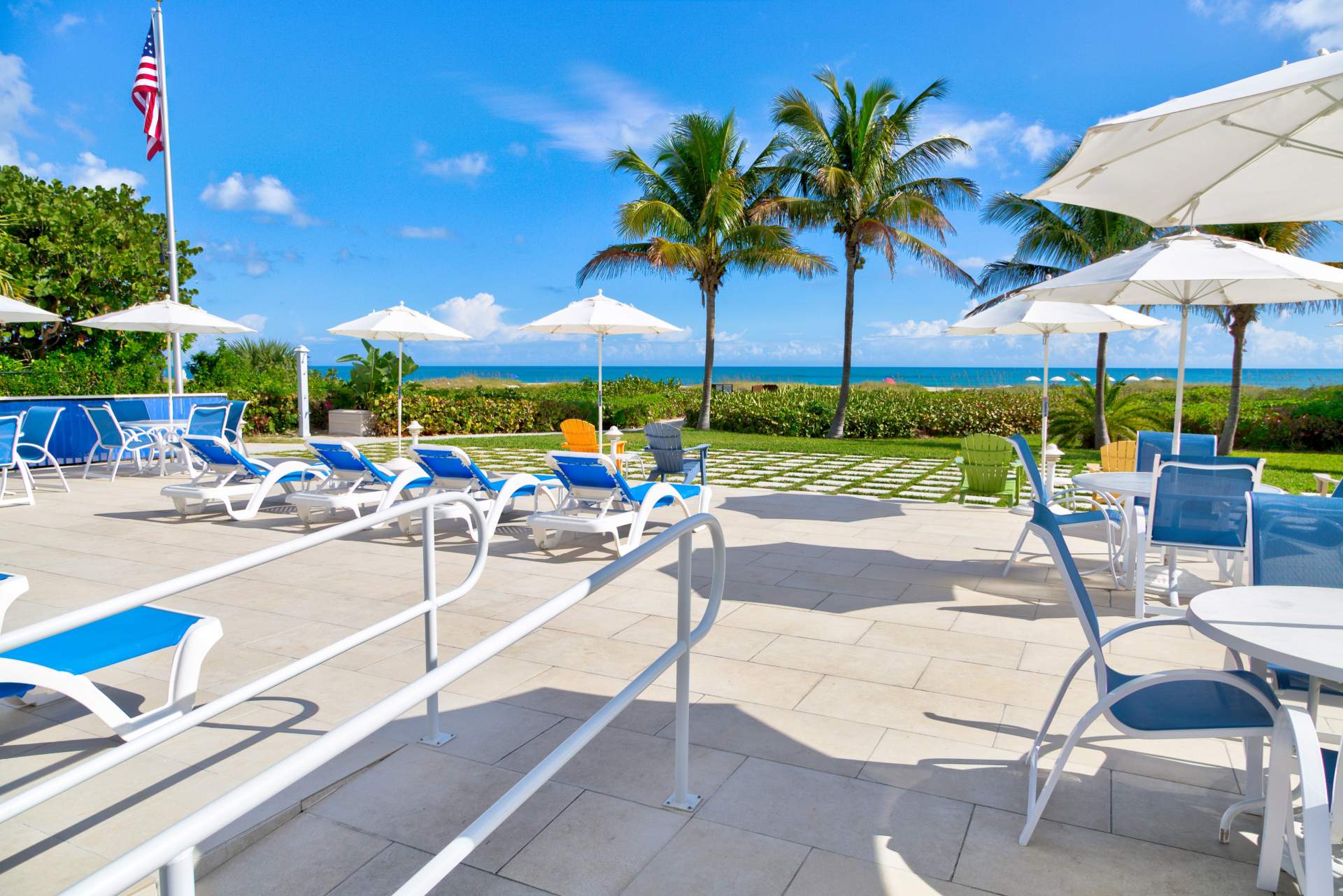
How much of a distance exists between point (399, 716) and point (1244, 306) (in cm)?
2164

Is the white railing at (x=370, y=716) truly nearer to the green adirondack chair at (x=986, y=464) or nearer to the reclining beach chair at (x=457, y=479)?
the reclining beach chair at (x=457, y=479)

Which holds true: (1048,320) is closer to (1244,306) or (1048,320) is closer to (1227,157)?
Answer: (1227,157)

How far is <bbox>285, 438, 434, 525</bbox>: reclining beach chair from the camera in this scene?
7.57 m

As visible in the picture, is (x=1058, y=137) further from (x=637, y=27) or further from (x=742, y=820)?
(x=637, y=27)

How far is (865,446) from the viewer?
17516 millimetres

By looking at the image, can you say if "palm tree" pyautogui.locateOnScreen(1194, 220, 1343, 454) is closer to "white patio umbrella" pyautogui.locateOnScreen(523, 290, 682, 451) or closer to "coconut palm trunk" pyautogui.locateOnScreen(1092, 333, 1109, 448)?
"coconut palm trunk" pyautogui.locateOnScreen(1092, 333, 1109, 448)

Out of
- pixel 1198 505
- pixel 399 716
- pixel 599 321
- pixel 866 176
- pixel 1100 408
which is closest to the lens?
pixel 399 716

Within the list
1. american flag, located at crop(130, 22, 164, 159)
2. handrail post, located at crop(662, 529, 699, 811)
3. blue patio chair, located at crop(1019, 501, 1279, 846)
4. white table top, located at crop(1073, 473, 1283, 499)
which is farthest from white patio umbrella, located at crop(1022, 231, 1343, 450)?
american flag, located at crop(130, 22, 164, 159)

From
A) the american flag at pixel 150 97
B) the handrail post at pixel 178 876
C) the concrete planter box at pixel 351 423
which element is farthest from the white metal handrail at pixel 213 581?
the concrete planter box at pixel 351 423

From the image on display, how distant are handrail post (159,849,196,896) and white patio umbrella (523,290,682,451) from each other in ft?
31.4

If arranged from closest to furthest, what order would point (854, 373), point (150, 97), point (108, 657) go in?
point (108, 657)
point (150, 97)
point (854, 373)

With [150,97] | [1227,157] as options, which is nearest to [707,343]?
[150,97]

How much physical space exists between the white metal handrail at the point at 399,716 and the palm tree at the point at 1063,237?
1798 centimetres

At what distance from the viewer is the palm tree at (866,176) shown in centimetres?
1833
